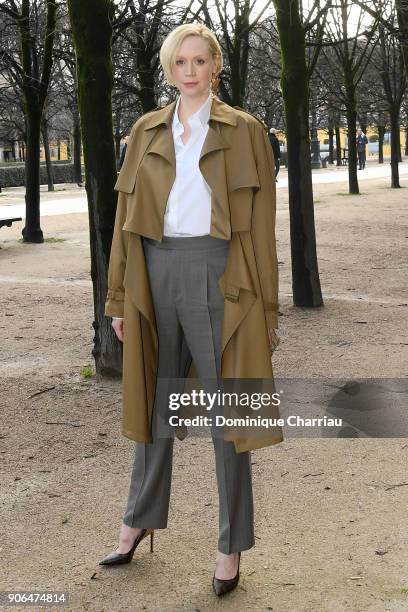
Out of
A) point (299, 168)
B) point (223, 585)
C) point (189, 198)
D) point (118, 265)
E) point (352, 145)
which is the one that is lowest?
point (223, 585)

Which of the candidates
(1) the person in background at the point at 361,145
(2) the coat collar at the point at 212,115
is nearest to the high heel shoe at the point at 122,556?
(2) the coat collar at the point at 212,115

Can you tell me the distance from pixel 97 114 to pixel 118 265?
10.7 feet

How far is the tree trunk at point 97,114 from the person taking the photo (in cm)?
655

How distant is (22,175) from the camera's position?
40.2 m

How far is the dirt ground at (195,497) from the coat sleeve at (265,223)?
993 mm

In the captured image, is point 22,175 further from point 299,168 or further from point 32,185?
point 299,168

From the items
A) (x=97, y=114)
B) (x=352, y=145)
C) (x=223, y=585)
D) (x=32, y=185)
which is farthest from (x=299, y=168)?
(x=352, y=145)

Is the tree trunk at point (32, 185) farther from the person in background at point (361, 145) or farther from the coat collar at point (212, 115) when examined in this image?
the person in background at point (361, 145)

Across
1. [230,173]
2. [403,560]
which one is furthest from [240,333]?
[403,560]

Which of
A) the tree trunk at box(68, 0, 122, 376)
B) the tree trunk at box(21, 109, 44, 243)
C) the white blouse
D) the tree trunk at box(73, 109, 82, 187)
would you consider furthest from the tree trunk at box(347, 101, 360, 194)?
the white blouse

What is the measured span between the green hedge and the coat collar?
3648cm

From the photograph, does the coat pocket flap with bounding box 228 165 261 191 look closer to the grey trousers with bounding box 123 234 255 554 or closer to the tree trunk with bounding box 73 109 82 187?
the grey trousers with bounding box 123 234 255 554

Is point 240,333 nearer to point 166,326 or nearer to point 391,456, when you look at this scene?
point 166,326

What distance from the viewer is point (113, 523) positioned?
4227mm
